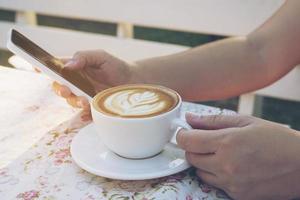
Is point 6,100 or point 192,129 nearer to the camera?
point 192,129

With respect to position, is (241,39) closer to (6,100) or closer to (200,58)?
(200,58)

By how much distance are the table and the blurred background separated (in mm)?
1048

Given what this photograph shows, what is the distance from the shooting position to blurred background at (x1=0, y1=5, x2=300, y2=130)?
2.07 metres

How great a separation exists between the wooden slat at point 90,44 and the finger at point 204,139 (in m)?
1.22

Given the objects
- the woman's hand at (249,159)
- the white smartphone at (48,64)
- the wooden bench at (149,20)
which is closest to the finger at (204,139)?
the woman's hand at (249,159)

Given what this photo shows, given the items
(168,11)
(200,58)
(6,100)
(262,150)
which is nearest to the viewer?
(262,150)

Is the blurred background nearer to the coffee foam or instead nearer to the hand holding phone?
the hand holding phone

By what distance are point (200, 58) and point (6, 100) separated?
37 centimetres

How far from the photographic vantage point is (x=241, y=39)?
96 centimetres

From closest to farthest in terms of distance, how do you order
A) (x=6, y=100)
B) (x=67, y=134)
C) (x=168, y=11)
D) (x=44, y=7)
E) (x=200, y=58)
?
1. (x=67, y=134)
2. (x=6, y=100)
3. (x=200, y=58)
4. (x=168, y=11)
5. (x=44, y=7)

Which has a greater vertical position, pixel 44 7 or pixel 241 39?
pixel 241 39

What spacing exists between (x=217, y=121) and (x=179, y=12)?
3.93 ft

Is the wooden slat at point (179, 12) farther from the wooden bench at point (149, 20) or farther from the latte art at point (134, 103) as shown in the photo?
the latte art at point (134, 103)

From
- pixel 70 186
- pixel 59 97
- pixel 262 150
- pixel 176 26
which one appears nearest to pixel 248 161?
pixel 262 150
